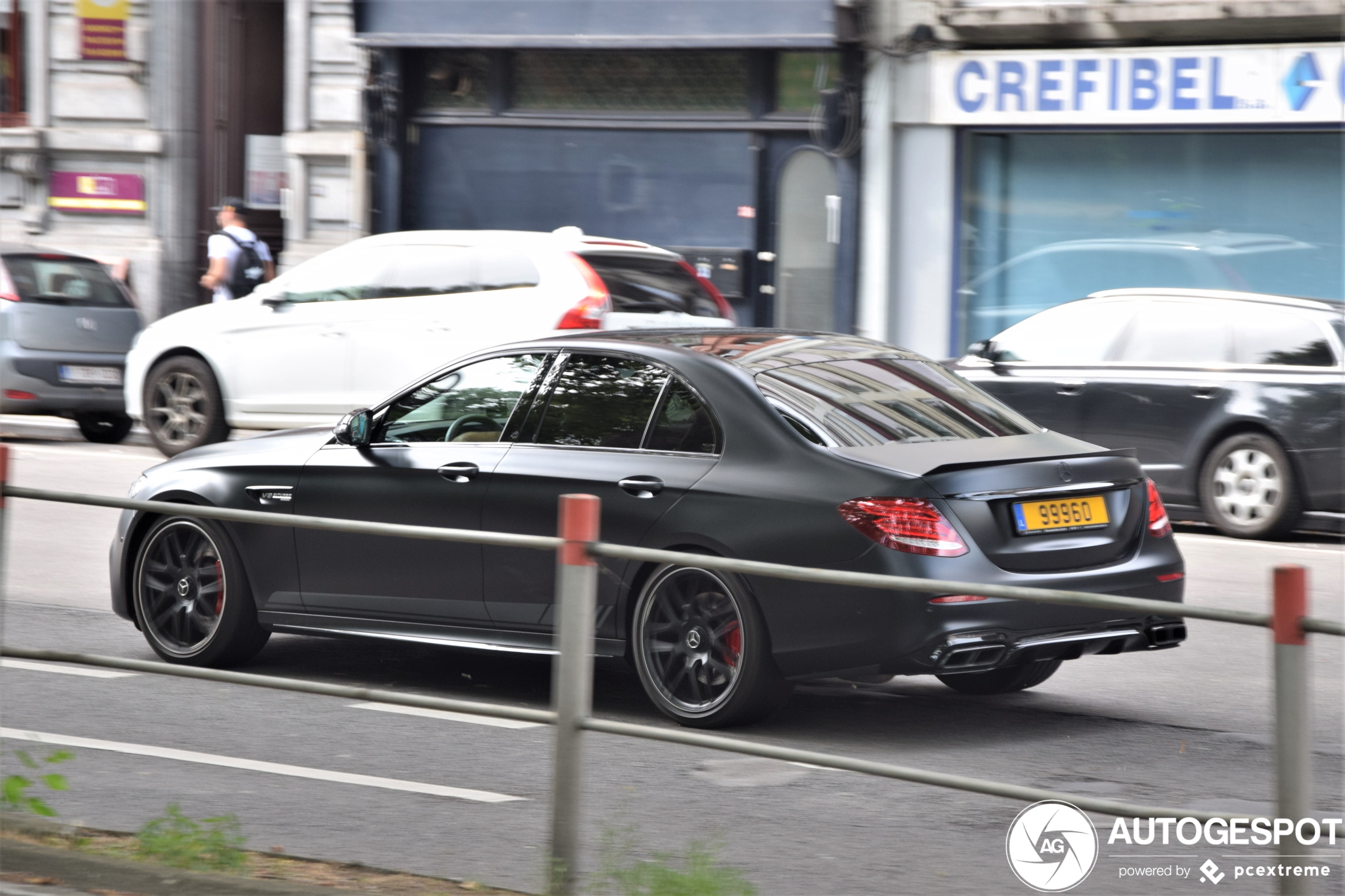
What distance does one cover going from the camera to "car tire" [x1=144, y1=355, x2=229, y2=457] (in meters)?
14.5

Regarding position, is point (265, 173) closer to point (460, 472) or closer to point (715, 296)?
point (715, 296)

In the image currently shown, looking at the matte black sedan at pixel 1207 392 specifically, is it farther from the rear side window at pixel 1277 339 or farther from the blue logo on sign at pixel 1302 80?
the blue logo on sign at pixel 1302 80

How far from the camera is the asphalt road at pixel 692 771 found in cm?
386

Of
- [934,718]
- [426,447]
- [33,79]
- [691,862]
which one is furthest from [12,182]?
[691,862]

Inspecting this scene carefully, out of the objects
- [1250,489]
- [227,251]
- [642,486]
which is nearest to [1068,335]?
[1250,489]

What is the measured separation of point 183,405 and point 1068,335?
719cm

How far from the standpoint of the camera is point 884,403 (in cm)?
655

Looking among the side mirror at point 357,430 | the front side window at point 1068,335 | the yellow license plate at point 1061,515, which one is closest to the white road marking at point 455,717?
the yellow license plate at point 1061,515

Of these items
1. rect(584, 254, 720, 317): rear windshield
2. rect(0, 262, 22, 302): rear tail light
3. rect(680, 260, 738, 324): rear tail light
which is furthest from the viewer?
rect(0, 262, 22, 302): rear tail light

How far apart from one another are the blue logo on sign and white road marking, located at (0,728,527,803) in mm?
13322

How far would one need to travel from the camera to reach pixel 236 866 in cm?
426

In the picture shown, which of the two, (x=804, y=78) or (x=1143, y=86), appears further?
(x=804, y=78)

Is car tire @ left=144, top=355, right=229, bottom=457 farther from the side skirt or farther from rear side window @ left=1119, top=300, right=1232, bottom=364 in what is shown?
the side skirt

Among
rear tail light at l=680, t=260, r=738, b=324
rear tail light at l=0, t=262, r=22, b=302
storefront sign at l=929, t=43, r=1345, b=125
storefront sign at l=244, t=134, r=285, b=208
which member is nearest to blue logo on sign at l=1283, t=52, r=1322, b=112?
storefront sign at l=929, t=43, r=1345, b=125
